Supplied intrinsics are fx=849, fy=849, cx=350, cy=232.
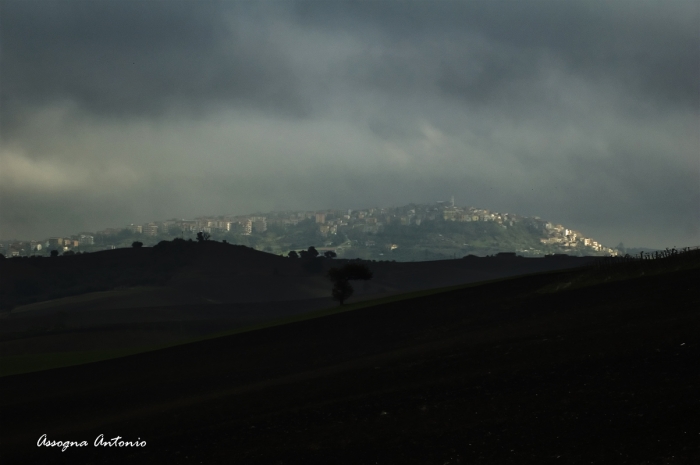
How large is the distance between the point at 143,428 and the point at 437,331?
91.7ft

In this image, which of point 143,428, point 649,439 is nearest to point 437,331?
point 143,428

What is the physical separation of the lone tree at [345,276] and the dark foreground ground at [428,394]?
43.3 meters

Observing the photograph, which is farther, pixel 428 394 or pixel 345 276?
pixel 345 276

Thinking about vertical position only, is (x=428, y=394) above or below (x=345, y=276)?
below

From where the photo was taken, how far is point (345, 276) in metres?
118

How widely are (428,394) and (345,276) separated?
7953 centimetres

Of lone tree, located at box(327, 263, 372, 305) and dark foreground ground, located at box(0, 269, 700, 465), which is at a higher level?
lone tree, located at box(327, 263, 372, 305)

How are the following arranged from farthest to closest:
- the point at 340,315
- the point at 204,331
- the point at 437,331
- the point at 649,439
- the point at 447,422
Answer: the point at 204,331, the point at 340,315, the point at 437,331, the point at 447,422, the point at 649,439

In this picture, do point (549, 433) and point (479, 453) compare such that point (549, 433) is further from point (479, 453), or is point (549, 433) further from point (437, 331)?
point (437, 331)

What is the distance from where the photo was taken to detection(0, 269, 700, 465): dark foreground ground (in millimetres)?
28734

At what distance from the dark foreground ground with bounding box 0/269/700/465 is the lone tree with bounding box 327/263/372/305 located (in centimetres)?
4330

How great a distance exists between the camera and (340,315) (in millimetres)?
87875

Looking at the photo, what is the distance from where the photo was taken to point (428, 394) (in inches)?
1537

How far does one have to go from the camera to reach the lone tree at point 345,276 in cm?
11738
